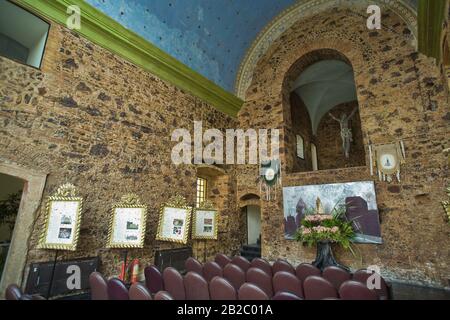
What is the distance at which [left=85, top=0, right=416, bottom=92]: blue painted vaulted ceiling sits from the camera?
6043 mm

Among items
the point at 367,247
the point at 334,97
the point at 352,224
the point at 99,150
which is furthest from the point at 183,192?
the point at 334,97

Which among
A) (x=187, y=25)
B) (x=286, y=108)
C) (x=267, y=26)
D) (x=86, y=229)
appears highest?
(x=267, y=26)

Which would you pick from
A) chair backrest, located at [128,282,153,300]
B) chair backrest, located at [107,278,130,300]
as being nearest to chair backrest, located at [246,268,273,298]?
chair backrest, located at [128,282,153,300]

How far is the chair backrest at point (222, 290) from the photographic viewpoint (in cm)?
253

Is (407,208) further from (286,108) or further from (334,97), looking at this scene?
(334,97)

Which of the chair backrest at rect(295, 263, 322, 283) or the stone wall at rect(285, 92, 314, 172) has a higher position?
the stone wall at rect(285, 92, 314, 172)

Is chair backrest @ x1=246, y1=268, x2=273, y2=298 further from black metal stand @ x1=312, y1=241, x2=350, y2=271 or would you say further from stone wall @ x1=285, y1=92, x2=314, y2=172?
stone wall @ x1=285, y1=92, x2=314, y2=172

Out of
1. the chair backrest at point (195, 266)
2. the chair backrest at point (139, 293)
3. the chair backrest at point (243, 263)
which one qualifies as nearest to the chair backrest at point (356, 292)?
the chair backrest at point (243, 263)

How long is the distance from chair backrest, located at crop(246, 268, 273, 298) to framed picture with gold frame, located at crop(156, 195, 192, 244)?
2.80 meters

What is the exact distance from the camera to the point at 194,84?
7805mm

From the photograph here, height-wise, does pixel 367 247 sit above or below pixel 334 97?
below
